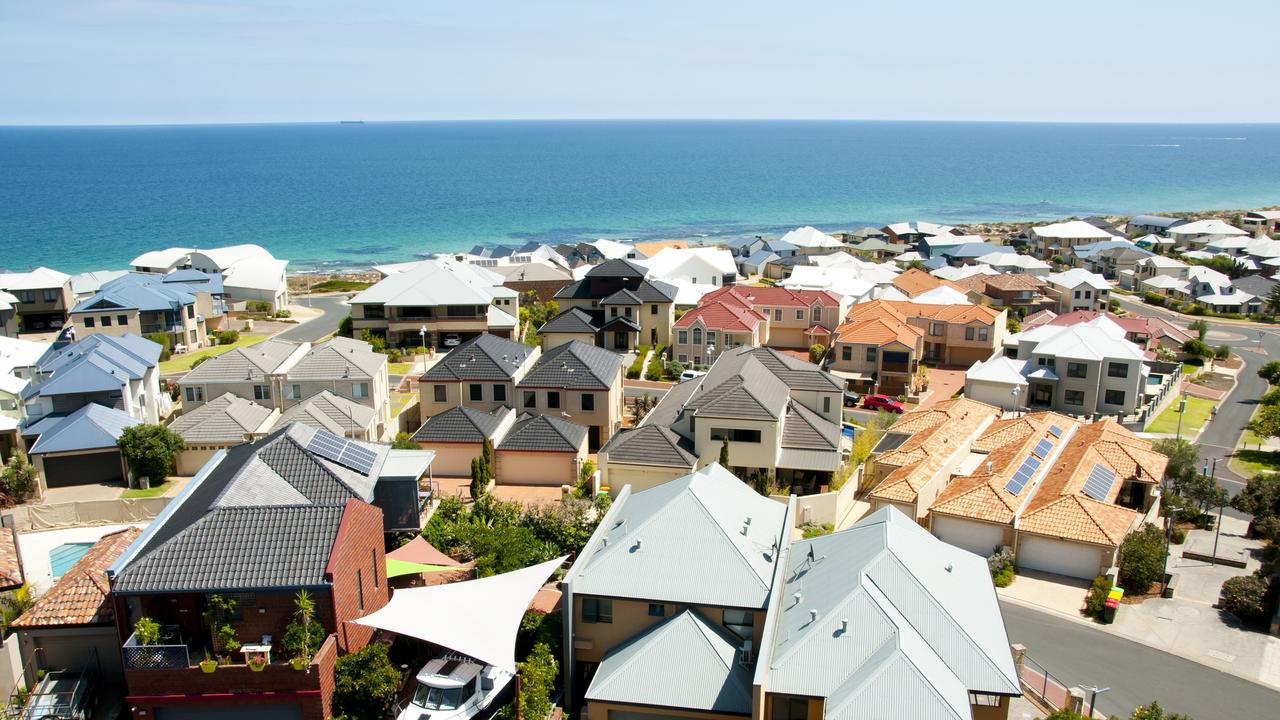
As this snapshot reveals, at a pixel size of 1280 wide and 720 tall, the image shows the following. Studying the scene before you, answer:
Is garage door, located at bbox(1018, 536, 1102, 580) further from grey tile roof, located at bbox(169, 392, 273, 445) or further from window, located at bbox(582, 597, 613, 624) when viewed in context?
grey tile roof, located at bbox(169, 392, 273, 445)

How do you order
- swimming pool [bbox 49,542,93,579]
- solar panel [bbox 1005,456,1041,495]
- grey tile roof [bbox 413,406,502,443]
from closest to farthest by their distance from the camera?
swimming pool [bbox 49,542,93,579], solar panel [bbox 1005,456,1041,495], grey tile roof [bbox 413,406,502,443]

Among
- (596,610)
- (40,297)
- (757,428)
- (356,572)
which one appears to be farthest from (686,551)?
(40,297)

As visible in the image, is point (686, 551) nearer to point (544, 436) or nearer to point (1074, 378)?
point (544, 436)

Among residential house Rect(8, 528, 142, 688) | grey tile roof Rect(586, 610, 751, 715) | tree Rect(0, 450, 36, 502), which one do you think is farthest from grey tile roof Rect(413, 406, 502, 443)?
grey tile roof Rect(586, 610, 751, 715)

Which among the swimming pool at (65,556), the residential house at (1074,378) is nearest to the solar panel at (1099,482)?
the residential house at (1074,378)

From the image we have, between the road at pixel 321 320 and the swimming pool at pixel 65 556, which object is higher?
the swimming pool at pixel 65 556

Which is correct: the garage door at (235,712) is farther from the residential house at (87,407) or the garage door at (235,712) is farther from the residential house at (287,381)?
the residential house at (287,381)

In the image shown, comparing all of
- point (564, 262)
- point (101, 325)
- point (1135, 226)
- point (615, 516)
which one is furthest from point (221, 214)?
point (615, 516)
